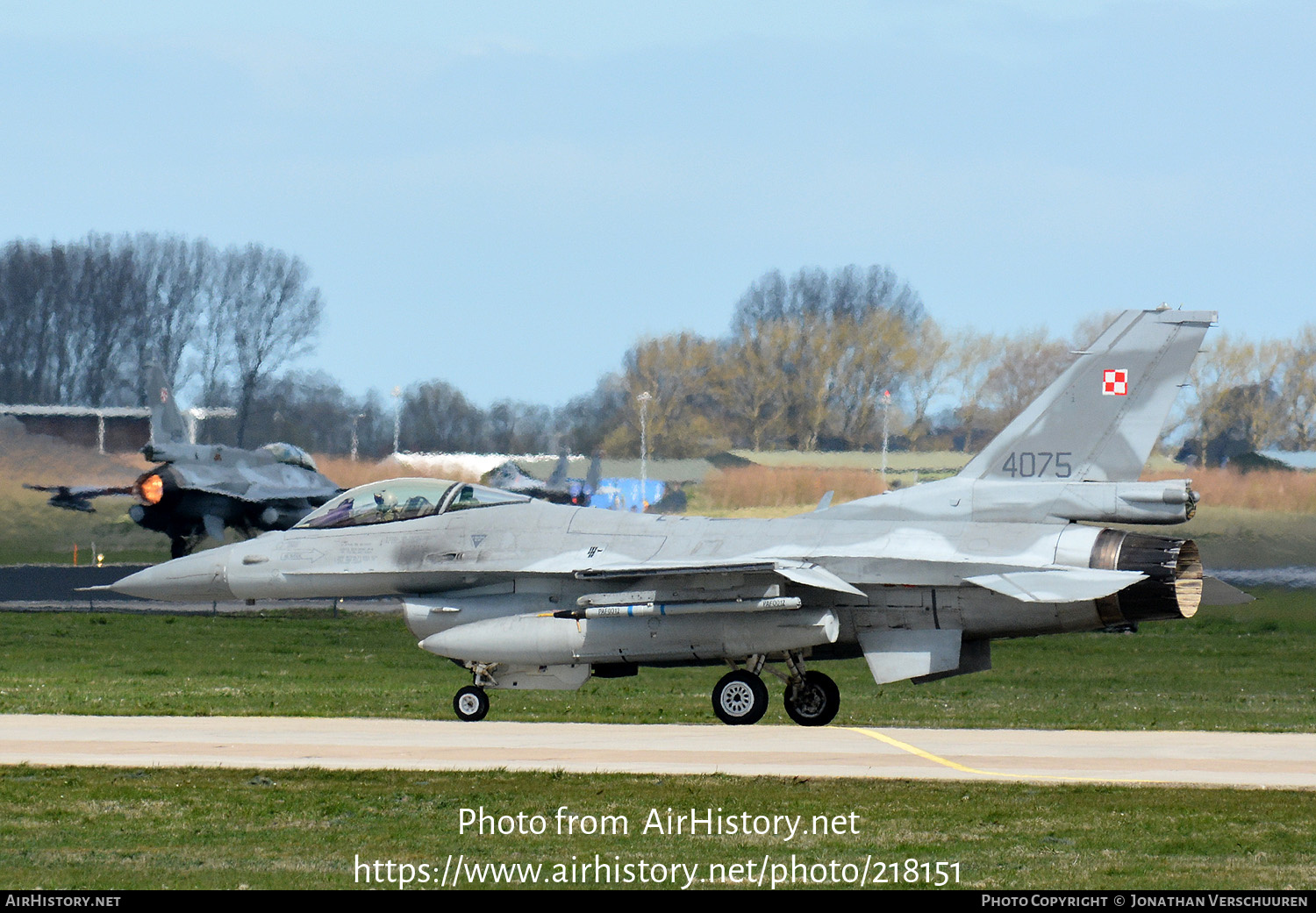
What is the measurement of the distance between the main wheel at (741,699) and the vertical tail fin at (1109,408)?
3.55 metres

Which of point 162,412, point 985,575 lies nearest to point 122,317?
point 162,412

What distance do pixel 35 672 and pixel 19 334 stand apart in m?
43.6

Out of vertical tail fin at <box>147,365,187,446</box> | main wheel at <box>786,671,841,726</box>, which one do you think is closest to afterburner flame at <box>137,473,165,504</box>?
vertical tail fin at <box>147,365,187,446</box>

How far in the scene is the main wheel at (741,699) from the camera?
732 inches

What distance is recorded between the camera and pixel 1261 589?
31516 mm

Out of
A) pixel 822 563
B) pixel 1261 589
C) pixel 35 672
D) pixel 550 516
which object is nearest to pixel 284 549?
pixel 550 516

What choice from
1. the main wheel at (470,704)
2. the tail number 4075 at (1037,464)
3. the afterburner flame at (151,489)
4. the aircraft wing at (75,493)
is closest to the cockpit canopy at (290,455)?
the afterburner flame at (151,489)

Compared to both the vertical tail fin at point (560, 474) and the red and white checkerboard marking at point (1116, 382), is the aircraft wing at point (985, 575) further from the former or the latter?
the vertical tail fin at point (560, 474)

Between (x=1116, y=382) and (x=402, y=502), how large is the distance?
8.78 m

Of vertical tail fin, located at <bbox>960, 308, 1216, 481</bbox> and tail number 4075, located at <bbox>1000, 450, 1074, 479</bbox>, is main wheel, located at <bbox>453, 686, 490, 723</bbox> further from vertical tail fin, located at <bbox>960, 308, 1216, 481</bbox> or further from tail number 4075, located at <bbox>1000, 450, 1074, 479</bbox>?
tail number 4075, located at <bbox>1000, 450, 1074, 479</bbox>

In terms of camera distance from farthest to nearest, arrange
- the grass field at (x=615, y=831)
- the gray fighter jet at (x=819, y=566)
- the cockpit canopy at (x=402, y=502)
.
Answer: the cockpit canopy at (x=402, y=502) → the gray fighter jet at (x=819, y=566) → the grass field at (x=615, y=831)

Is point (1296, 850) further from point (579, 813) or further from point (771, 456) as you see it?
point (771, 456)

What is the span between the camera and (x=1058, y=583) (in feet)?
56.0

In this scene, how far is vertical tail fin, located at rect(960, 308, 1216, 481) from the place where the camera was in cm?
1836
